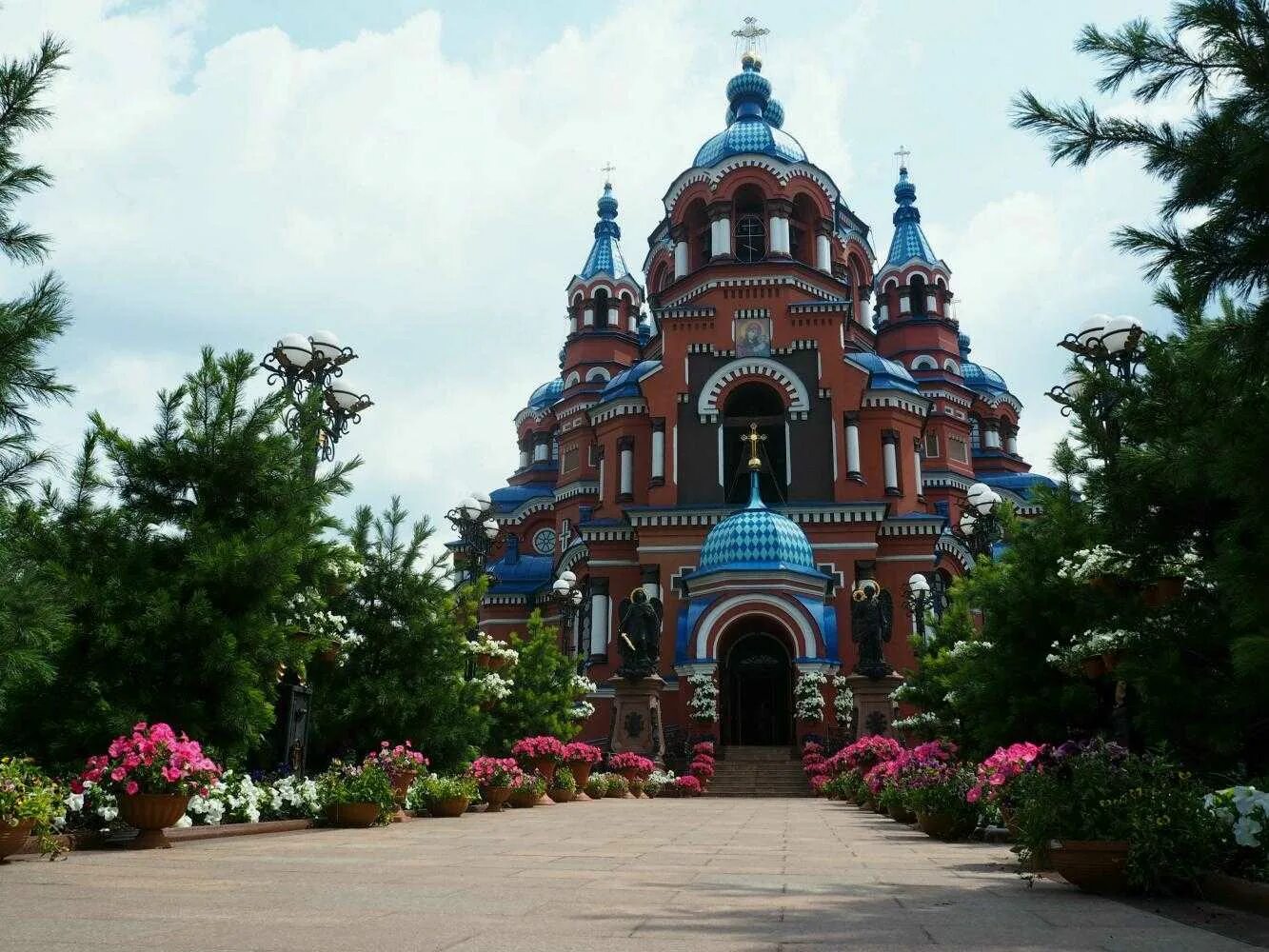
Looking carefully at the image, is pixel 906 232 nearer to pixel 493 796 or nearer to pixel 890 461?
pixel 890 461

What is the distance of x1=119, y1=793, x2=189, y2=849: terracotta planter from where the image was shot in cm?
854

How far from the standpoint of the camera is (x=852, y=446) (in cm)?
3391

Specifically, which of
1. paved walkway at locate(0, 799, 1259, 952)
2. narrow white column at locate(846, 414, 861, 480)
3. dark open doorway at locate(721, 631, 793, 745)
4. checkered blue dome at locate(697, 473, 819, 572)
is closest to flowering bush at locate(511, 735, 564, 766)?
paved walkway at locate(0, 799, 1259, 952)

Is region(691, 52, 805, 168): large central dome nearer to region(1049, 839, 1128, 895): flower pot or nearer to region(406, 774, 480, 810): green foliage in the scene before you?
region(406, 774, 480, 810): green foliage

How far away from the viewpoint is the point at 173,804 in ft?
28.2

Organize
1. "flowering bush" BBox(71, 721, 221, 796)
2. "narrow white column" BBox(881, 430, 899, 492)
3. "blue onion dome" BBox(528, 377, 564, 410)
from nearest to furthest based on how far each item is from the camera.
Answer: "flowering bush" BBox(71, 721, 221, 796) → "narrow white column" BBox(881, 430, 899, 492) → "blue onion dome" BBox(528, 377, 564, 410)

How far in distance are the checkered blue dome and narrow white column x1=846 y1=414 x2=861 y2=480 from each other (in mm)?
3314

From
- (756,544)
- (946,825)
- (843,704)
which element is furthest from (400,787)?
(756,544)

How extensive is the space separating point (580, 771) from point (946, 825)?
427 inches

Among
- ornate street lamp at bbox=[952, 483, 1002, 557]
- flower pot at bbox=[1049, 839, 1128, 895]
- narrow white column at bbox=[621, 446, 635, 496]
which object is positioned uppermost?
narrow white column at bbox=[621, 446, 635, 496]

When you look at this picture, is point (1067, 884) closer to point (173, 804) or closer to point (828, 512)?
point (173, 804)

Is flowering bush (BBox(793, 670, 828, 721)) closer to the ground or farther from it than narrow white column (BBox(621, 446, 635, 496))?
closer to the ground

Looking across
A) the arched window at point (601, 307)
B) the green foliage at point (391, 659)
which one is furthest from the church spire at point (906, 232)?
the green foliage at point (391, 659)

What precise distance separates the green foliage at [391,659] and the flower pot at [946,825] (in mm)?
6368
